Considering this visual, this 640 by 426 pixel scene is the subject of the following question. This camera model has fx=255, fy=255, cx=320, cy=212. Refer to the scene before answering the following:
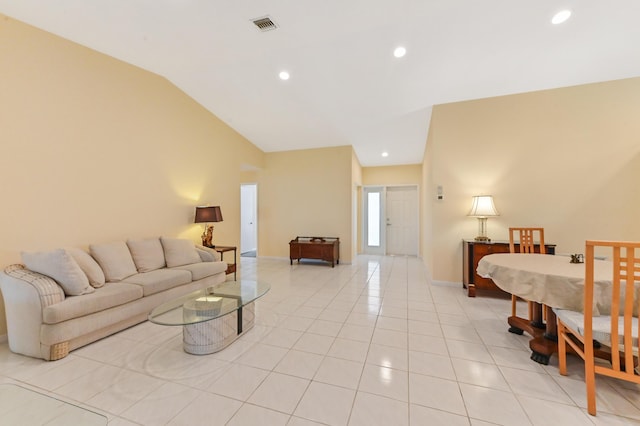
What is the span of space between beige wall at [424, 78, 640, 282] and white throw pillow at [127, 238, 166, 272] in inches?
163

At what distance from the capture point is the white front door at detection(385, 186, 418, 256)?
7039 mm

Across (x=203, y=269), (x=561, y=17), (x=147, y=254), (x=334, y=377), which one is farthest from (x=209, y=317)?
(x=561, y=17)

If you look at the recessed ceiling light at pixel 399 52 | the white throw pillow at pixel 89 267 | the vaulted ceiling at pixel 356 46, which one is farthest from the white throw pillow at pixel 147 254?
the recessed ceiling light at pixel 399 52

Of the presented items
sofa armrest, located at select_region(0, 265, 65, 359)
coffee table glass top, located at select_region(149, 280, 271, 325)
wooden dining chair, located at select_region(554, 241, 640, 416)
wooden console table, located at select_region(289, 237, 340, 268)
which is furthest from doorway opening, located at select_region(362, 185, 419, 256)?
sofa armrest, located at select_region(0, 265, 65, 359)

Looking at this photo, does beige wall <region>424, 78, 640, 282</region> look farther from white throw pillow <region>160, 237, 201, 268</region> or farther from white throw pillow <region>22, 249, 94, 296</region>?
white throw pillow <region>22, 249, 94, 296</region>

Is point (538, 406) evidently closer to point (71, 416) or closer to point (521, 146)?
point (71, 416)

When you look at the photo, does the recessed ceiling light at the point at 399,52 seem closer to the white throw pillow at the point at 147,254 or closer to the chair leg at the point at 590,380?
the chair leg at the point at 590,380

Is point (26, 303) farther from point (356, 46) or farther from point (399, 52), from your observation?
point (399, 52)

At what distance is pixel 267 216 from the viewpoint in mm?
6379

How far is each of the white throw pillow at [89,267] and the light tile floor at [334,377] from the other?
0.59 meters

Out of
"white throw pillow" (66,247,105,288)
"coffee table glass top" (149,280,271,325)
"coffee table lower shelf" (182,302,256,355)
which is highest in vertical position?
"white throw pillow" (66,247,105,288)

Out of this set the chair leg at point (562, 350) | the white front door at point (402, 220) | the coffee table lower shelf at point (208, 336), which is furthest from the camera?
the white front door at point (402, 220)

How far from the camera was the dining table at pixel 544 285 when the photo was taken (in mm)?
1752

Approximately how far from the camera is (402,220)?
7.14 meters
